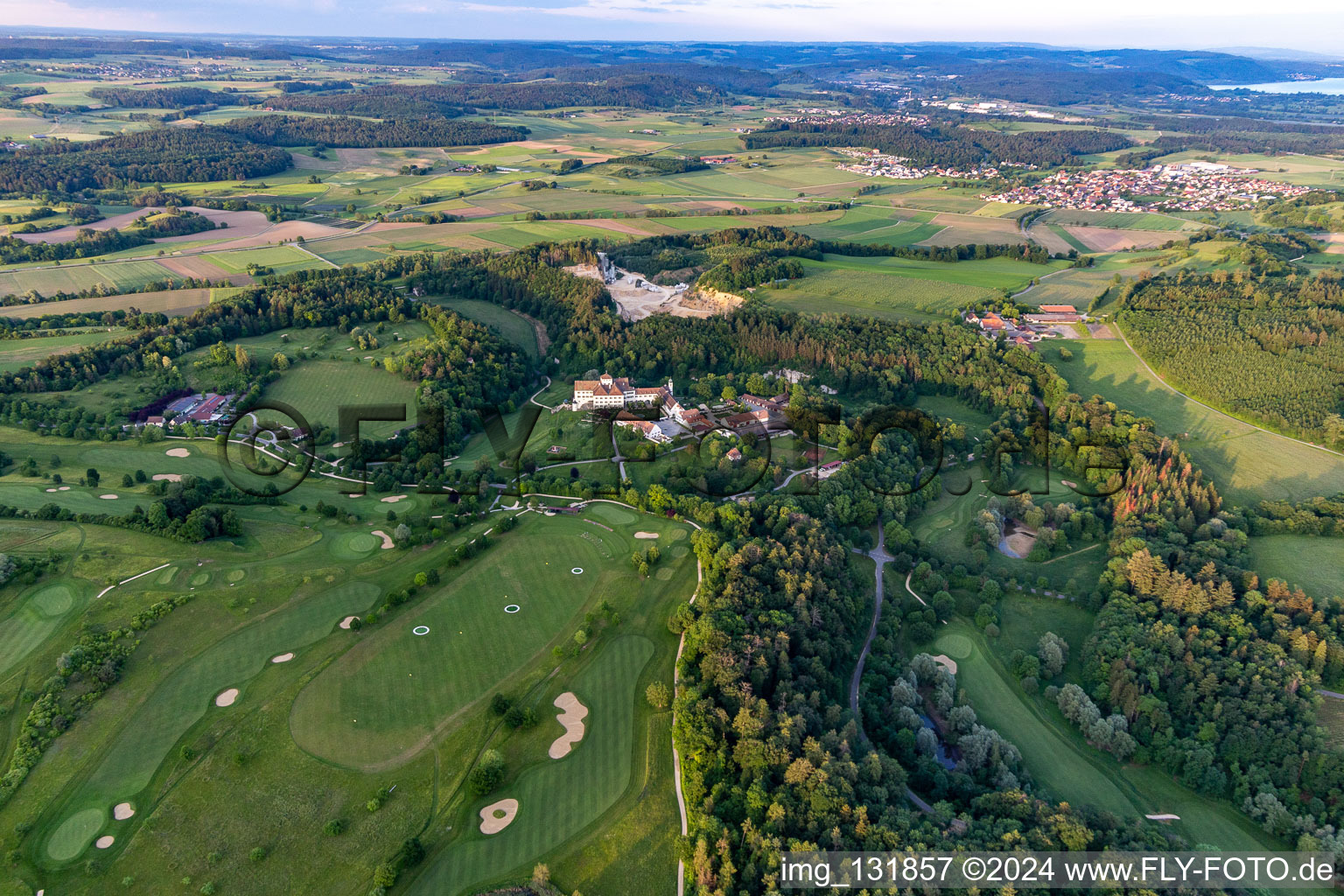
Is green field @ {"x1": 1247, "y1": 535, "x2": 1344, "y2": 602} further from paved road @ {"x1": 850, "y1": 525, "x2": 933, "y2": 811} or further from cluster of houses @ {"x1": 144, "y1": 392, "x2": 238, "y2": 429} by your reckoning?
cluster of houses @ {"x1": 144, "y1": 392, "x2": 238, "y2": 429}

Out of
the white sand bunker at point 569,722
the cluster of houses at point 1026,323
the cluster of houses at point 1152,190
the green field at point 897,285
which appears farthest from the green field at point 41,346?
the cluster of houses at point 1152,190

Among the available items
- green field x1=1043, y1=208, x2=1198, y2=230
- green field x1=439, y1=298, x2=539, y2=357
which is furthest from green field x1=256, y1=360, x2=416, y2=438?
green field x1=1043, y1=208, x2=1198, y2=230

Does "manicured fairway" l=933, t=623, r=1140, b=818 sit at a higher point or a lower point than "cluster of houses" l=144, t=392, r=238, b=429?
lower

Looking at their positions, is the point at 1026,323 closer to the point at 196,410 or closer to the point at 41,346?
the point at 196,410

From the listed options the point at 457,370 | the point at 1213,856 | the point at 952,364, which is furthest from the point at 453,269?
the point at 1213,856

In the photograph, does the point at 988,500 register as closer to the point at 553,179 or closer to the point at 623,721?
the point at 623,721

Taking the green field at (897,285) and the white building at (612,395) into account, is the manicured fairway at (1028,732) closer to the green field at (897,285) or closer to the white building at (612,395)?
the white building at (612,395)

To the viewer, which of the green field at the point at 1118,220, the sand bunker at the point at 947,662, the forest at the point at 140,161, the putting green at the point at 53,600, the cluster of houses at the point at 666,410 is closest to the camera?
Answer: the putting green at the point at 53,600
